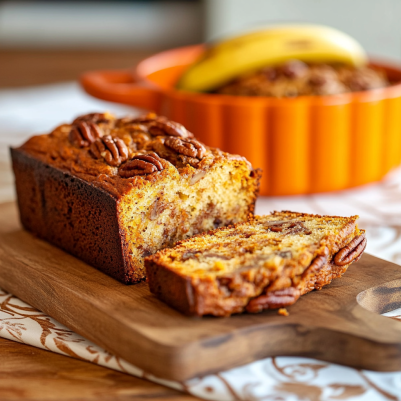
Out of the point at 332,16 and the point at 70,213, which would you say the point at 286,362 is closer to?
the point at 70,213

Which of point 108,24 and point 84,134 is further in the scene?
point 108,24

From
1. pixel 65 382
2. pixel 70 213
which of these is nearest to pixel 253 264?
pixel 65 382

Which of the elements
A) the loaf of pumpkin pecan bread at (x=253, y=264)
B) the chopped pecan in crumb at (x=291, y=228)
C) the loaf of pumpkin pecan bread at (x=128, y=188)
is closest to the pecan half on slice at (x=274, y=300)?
the loaf of pumpkin pecan bread at (x=253, y=264)

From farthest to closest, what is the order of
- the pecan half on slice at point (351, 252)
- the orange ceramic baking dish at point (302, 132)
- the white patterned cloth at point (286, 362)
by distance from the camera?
1. the orange ceramic baking dish at point (302, 132)
2. the pecan half on slice at point (351, 252)
3. the white patterned cloth at point (286, 362)

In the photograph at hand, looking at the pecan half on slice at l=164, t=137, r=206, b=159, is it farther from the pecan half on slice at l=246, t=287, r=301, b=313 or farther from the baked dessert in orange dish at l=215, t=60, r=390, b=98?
the baked dessert in orange dish at l=215, t=60, r=390, b=98

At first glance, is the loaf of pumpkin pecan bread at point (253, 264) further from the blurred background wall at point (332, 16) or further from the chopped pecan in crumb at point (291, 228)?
the blurred background wall at point (332, 16)

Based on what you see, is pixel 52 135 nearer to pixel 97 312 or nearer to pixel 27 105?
pixel 97 312

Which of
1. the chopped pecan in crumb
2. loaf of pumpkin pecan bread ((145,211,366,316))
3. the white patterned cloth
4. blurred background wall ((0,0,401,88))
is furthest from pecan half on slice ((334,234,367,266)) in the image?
blurred background wall ((0,0,401,88))

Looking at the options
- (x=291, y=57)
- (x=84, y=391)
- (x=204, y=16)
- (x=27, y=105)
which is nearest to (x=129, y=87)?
(x=291, y=57)
